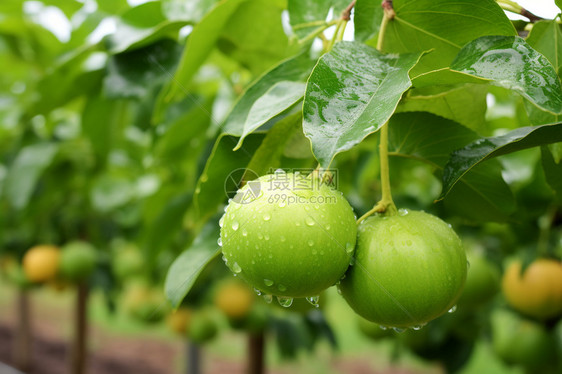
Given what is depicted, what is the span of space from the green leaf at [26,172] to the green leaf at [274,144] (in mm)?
787

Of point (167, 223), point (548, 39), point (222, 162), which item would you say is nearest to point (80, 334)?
point (167, 223)

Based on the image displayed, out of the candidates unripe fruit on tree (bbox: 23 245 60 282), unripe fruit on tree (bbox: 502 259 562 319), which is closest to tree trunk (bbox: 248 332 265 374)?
unripe fruit on tree (bbox: 502 259 562 319)

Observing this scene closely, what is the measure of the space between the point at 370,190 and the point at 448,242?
3.08ft

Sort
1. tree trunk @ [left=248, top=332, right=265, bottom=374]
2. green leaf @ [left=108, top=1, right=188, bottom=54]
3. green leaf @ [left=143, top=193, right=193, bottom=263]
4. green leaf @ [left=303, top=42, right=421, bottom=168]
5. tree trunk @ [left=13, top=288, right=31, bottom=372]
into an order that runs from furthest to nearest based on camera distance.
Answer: tree trunk @ [left=13, top=288, right=31, bottom=372]
tree trunk @ [left=248, top=332, right=265, bottom=374]
green leaf @ [left=143, top=193, right=193, bottom=263]
green leaf @ [left=108, top=1, right=188, bottom=54]
green leaf @ [left=303, top=42, right=421, bottom=168]

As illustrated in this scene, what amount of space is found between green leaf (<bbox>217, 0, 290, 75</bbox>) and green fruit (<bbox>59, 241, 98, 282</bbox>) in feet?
4.12

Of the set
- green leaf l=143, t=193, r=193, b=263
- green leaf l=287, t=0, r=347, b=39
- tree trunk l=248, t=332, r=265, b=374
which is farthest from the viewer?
tree trunk l=248, t=332, r=265, b=374

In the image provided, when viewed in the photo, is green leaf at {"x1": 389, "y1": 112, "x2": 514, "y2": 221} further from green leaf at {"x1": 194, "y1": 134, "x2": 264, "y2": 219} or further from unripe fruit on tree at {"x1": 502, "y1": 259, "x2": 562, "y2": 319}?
unripe fruit on tree at {"x1": 502, "y1": 259, "x2": 562, "y2": 319}

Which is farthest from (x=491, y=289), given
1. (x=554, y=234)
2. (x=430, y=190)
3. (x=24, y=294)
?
(x=24, y=294)

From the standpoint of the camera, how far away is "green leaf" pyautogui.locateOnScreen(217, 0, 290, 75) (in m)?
0.73

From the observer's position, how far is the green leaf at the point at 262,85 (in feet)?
1.66

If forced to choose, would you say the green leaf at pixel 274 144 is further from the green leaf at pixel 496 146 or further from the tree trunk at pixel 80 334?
the tree trunk at pixel 80 334

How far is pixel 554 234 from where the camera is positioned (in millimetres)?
1166

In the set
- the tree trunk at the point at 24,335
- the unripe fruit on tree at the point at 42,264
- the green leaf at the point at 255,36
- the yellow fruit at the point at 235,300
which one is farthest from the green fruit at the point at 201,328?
the tree trunk at the point at 24,335

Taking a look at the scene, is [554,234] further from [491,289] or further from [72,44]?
[72,44]
